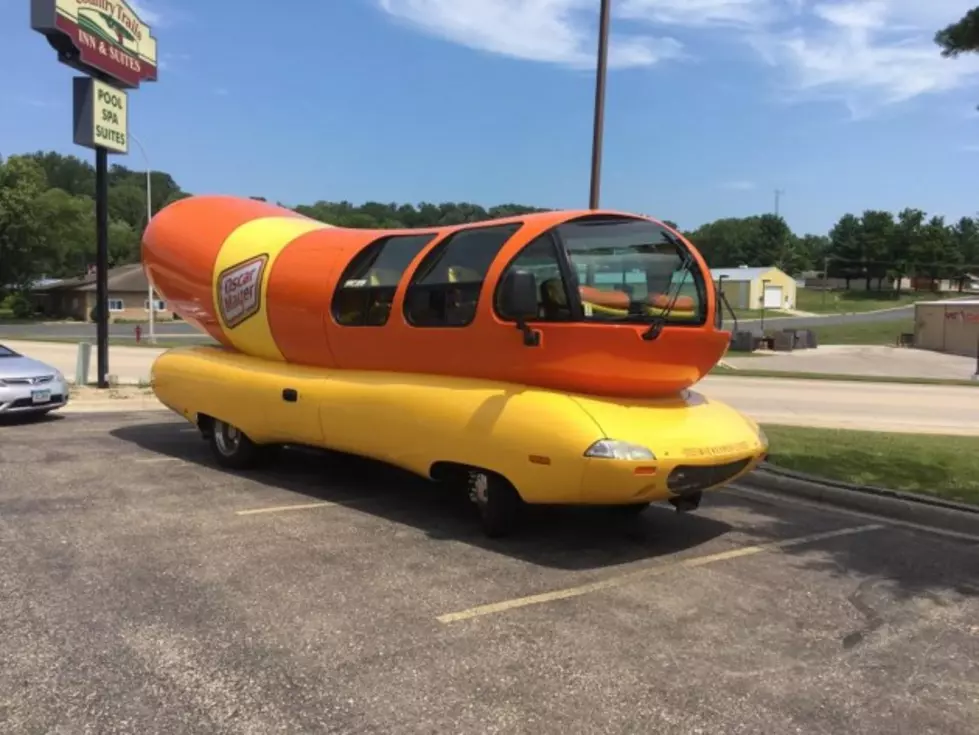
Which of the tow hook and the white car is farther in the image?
the white car

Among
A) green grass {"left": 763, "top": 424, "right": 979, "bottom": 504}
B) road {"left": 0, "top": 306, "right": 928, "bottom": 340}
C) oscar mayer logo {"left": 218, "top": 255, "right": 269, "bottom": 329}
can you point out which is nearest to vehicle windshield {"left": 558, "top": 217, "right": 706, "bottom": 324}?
green grass {"left": 763, "top": 424, "right": 979, "bottom": 504}

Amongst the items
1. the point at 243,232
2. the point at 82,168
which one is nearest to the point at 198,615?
the point at 243,232

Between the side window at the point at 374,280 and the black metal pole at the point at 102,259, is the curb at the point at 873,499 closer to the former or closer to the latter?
the side window at the point at 374,280

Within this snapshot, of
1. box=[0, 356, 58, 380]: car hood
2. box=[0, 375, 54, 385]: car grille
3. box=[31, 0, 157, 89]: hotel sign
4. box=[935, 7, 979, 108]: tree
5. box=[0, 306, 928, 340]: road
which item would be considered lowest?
box=[0, 306, 928, 340]: road

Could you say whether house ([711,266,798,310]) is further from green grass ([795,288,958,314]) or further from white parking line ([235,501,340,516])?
white parking line ([235,501,340,516])

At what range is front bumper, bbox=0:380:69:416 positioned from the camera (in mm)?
11094

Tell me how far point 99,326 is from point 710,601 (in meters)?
13.6

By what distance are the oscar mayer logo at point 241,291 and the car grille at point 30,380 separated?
13.3 feet

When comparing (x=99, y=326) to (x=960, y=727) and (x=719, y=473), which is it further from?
(x=960, y=727)

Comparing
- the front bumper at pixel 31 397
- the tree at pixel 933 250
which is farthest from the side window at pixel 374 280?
the tree at pixel 933 250

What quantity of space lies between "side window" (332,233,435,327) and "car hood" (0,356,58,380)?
614 centimetres

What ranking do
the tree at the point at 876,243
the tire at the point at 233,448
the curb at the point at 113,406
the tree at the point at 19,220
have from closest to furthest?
the tire at the point at 233,448 → the curb at the point at 113,406 → the tree at the point at 19,220 → the tree at the point at 876,243

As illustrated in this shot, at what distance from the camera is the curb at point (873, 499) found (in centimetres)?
700

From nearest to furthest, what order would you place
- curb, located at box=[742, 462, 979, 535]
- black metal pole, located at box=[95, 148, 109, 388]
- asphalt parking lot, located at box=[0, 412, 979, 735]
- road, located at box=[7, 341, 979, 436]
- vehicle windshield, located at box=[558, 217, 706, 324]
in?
asphalt parking lot, located at box=[0, 412, 979, 735]
vehicle windshield, located at box=[558, 217, 706, 324]
curb, located at box=[742, 462, 979, 535]
road, located at box=[7, 341, 979, 436]
black metal pole, located at box=[95, 148, 109, 388]
